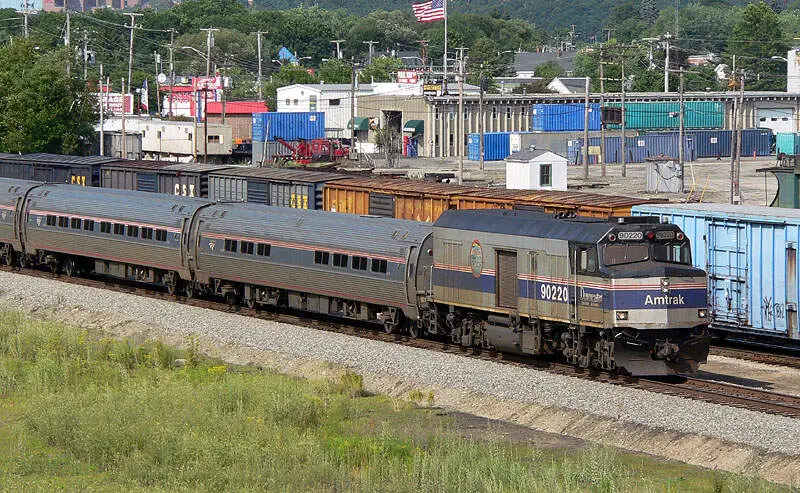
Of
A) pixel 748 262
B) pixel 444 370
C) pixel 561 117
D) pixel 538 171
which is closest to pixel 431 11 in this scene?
pixel 561 117

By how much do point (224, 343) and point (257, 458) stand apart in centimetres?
1222

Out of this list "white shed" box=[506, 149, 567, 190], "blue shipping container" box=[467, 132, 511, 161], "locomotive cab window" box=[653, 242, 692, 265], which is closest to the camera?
"locomotive cab window" box=[653, 242, 692, 265]

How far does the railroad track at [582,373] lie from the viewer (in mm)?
23375

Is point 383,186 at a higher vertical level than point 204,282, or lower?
higher

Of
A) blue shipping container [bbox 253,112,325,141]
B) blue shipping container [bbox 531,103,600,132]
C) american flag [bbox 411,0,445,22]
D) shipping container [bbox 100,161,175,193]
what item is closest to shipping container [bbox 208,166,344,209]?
shipping container [bbox 100,161,175,193]

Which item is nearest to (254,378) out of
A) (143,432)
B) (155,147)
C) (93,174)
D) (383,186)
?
(143,432)

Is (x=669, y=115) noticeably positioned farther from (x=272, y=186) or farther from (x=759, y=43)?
(x=759, y=43)

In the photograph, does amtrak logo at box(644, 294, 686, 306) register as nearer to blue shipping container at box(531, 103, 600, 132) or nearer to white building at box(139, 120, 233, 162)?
white building at box(139, 120, 233, 162)

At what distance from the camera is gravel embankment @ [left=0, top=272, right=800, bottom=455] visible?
21.5 m

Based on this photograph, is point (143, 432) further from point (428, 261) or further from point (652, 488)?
point (428, 261)

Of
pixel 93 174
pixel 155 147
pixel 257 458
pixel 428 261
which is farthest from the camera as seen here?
pixel 155 147

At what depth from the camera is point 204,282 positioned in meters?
37.3

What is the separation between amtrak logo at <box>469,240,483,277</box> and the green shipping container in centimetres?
7815

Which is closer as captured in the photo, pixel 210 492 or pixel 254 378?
pixel 210 492
